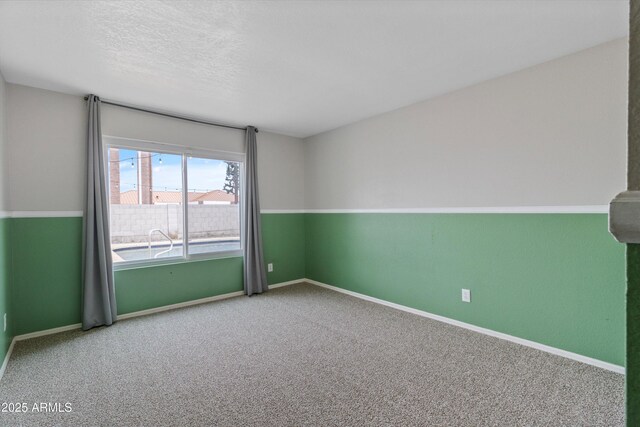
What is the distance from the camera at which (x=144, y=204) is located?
3.78 m

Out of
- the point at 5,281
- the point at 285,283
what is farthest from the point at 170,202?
the point at 285,283

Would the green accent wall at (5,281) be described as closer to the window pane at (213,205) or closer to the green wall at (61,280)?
the green wall at (61,280)

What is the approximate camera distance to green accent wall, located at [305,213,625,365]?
2.34 meters

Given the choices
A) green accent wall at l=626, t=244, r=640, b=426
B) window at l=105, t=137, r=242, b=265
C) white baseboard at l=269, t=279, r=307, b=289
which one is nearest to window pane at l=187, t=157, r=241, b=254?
window at l=105, t=137, r=242, b=265

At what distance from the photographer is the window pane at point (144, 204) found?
3584 mm

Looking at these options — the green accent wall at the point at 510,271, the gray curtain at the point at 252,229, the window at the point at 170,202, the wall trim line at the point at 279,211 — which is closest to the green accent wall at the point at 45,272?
the window at the point at 170,202

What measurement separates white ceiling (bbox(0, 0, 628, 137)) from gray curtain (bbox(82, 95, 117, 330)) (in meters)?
0.52

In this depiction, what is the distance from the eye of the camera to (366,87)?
3119 mm

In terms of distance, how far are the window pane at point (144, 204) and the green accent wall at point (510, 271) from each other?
2.41m

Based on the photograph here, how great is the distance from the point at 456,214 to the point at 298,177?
2656 millimetres

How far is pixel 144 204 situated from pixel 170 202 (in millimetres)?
304

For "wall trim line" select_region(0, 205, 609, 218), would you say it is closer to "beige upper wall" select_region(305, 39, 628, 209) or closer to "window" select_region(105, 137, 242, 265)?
"beige upper wall" select_region(305, 39, 628, 209)

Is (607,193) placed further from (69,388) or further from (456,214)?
(69,388)

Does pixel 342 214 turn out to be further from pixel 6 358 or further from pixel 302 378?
pixel 6 358
